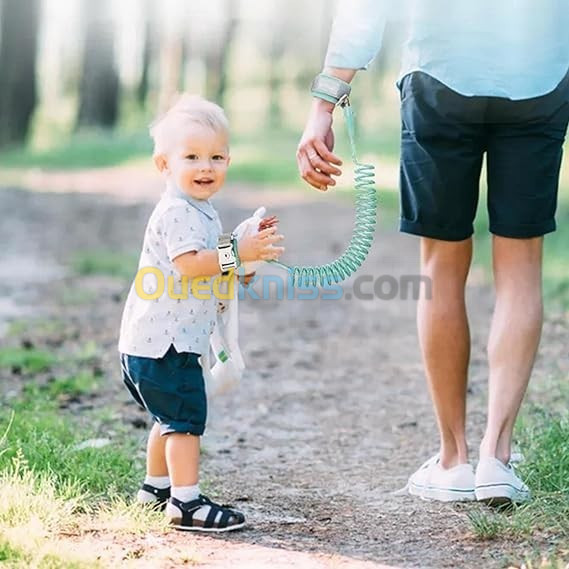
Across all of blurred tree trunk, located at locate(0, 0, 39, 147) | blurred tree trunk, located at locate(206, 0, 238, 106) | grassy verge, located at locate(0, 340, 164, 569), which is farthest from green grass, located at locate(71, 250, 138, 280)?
blurred tree trunk, located at locate(206, 0, 238, 106)

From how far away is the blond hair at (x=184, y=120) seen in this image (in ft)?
10.9

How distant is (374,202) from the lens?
3.50m

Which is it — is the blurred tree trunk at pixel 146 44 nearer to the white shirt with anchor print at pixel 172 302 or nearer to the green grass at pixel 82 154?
the green grass at pixel 82 154

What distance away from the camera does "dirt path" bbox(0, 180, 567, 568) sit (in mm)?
3168

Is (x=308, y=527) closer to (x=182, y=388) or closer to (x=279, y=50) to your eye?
(x=182, y=388)

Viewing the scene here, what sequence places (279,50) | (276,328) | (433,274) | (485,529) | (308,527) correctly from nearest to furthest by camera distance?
(485,529) < (308,527) < (433,274) < (276,328) < (279,50)

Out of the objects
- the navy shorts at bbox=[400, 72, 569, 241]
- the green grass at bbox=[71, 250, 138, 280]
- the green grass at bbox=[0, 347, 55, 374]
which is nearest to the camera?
the navy shorts at bbox=[400, 72, 569, 241]

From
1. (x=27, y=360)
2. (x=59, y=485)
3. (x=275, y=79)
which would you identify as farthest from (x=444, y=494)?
(x=275, y=79)

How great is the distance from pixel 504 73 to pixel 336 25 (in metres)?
0.50

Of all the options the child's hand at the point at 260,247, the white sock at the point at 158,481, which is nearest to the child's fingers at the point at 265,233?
the child's hand at the point at 260,247

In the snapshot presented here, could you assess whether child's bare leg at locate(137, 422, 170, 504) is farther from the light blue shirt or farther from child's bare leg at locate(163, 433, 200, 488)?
the light blue shirt

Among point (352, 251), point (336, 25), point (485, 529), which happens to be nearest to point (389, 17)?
point (336, 25)

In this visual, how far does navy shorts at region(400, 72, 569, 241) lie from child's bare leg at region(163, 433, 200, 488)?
3.02 feet

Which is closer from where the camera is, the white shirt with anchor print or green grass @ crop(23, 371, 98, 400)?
the white shirt with anchor print
